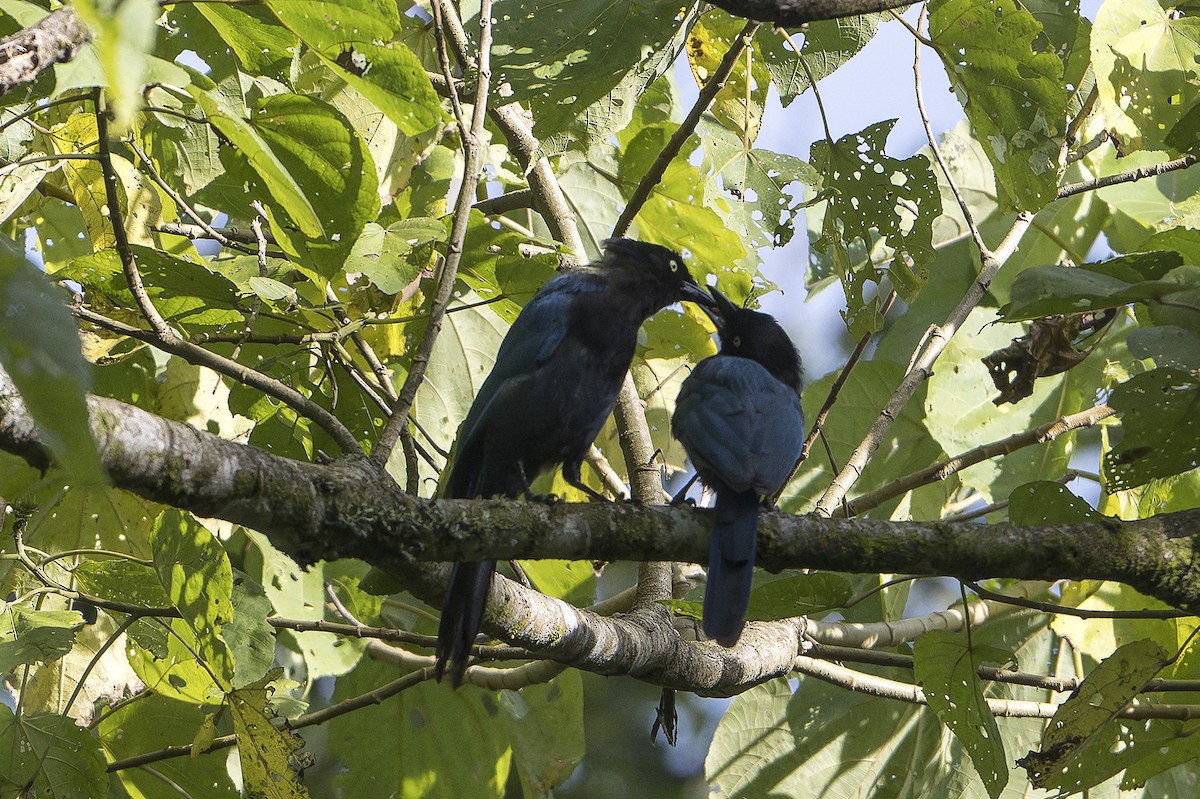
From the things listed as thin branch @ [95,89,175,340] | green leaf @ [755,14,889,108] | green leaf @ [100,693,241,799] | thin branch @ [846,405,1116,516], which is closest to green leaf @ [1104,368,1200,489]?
thin branch @ [846,405,1116,516]

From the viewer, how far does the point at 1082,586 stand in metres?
3.88

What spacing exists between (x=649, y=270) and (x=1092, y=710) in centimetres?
225

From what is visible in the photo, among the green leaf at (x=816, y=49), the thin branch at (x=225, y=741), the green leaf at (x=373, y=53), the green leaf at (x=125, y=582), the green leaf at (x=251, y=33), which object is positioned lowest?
the thin branch at (x=225, y=741)

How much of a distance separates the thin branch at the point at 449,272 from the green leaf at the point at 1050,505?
157 cm

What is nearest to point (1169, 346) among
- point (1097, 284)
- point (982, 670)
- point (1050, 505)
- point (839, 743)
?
point (1097, 284)

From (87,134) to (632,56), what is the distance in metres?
1.82

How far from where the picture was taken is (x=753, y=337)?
454 cm

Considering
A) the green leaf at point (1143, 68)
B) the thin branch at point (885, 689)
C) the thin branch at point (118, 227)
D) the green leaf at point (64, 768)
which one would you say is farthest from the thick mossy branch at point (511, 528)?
the green leaf at point (64, 768)

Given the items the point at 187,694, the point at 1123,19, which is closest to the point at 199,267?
the point at 187,694

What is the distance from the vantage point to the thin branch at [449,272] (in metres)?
2.29

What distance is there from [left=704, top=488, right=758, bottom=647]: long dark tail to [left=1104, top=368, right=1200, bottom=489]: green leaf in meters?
0.98

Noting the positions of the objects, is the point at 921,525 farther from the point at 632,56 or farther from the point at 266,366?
the point at 266,366

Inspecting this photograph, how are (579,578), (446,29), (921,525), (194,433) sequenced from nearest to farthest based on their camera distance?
1. (194,433)
2. (921,525)
3. (446,29)
4. (579,578)

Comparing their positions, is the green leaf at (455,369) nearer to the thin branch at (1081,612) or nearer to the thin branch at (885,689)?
the thin branch at (885,689)
